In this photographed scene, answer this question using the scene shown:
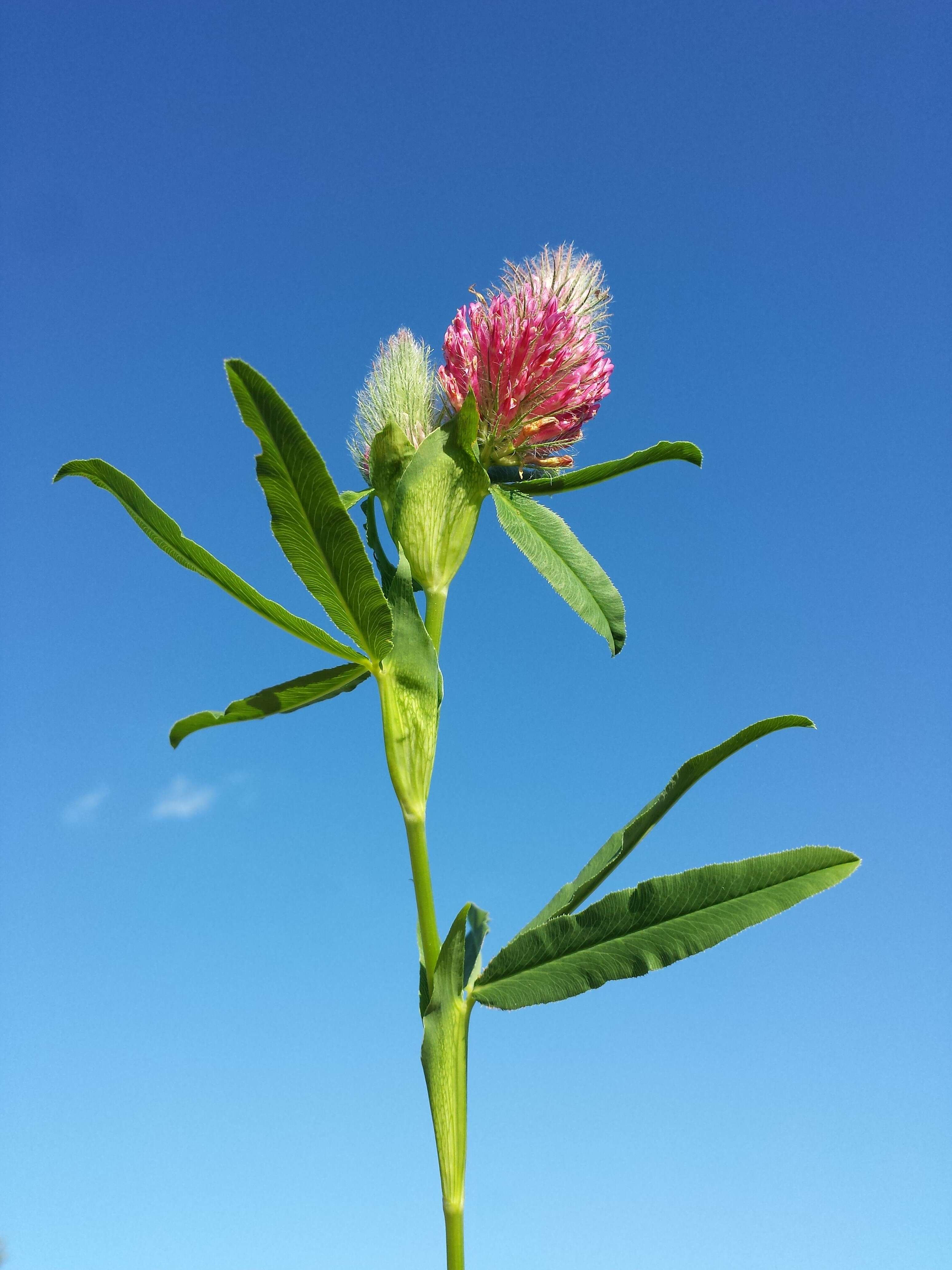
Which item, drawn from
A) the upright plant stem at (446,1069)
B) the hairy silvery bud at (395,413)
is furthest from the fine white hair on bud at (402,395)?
the upright plant stem at (446,1069)

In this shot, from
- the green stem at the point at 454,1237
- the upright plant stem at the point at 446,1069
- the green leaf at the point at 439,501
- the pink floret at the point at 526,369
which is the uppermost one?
the pink floret at the point at 526,369

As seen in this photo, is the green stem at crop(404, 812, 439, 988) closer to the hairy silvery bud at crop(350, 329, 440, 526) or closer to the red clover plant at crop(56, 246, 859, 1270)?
the red clover plant at crop(56, 246, 859, 1270)

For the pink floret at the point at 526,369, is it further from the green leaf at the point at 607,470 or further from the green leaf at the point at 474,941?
the green leaf at the point at 474,941

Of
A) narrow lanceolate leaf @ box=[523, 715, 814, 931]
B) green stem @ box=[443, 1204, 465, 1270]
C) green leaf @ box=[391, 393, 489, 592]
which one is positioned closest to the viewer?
green stem @ box=[443, 1204, 465, 1270]

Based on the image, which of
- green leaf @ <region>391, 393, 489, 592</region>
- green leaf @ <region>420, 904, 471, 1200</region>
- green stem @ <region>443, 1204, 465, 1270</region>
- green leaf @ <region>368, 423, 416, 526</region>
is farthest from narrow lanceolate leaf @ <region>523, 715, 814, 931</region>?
green leaf @ <region>368, 423, 416, 526</region>

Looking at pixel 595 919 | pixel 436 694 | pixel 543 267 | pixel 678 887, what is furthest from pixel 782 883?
pixel 543 267

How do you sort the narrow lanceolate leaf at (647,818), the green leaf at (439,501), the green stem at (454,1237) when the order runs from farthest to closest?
the green leaf at (439,501), the narrow lanceolate leaf at (647,818), the green stem at (454,1237)

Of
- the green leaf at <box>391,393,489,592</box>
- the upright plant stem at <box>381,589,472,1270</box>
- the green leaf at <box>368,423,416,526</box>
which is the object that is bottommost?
the upright plant stem at <box>381,589,472,1270</box>

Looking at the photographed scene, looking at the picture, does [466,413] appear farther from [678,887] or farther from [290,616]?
[678,887]
